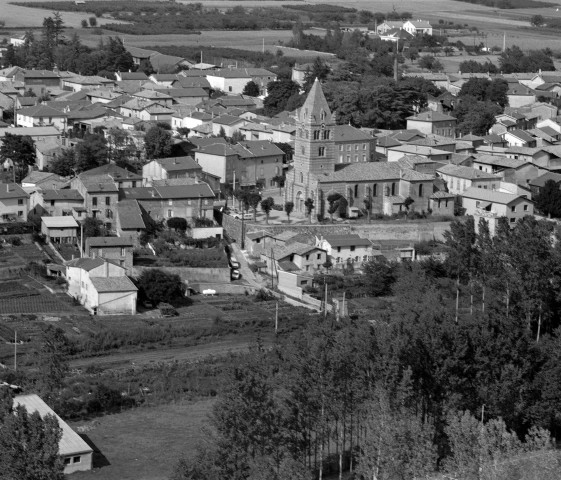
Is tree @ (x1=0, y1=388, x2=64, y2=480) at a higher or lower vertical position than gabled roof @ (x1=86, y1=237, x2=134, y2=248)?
higher

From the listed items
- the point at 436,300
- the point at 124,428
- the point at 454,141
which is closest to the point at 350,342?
the point at 124,428

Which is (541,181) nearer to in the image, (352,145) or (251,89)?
(352,145)

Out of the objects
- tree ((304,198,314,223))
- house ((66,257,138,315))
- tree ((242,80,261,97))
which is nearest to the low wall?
house ((66,257,138,315))

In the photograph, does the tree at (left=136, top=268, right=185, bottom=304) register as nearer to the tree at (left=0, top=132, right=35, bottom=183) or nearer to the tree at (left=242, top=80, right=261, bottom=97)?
the tree at (left=0, top=132, right=35, bottom=183)

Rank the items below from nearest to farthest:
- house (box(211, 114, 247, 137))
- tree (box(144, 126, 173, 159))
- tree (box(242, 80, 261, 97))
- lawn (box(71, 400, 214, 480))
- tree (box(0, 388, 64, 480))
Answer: tree (box(0, 388, 64, 480)) → lawn (box(71, 400, 214, 480)) → tree (box(144, 126, 173, 159)) → house (box(211, 114, 247, 137)) → tree (box(242, 80, 261, 97))

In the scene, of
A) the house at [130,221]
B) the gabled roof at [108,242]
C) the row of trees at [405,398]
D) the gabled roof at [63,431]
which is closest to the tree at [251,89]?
the house at [130,221]

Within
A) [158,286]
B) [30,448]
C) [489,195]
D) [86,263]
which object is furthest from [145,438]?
[489,195]
